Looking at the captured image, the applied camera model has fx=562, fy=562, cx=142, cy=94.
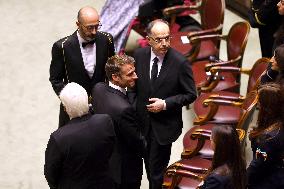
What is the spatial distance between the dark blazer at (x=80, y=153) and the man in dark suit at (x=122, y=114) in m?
0.19

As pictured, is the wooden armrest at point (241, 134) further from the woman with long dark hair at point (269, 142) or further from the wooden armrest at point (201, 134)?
the woman with long dark hair at point (269, 142)

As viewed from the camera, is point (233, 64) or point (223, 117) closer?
point (223, 117)

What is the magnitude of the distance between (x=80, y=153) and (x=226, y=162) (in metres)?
0.87

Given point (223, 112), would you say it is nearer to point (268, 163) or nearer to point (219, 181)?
point (268, 163)

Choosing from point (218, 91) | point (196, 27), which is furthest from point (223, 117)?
point (196, 27)

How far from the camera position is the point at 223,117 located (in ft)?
15.8

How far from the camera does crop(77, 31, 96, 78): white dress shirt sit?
436cm

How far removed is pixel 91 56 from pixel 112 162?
→ 92 cm

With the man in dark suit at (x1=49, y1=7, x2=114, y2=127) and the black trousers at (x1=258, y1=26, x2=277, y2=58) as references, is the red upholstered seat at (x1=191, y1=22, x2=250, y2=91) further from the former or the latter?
the man in dark suit at (x1=49, y1=7, x2=114, y2=127)

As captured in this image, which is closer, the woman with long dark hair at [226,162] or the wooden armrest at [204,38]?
the woman with long dark hair at [226,162]

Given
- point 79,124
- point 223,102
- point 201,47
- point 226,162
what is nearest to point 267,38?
point 201,47

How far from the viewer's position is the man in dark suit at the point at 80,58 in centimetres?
428

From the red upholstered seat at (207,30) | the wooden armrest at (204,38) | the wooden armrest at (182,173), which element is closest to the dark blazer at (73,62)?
the wooden armrest at (182,173)

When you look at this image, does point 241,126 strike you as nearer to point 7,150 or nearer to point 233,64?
point 233,64
